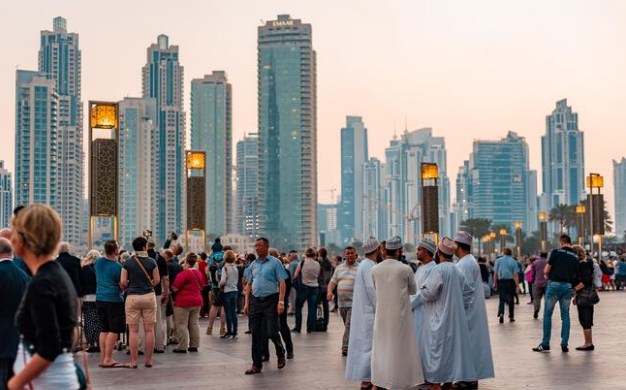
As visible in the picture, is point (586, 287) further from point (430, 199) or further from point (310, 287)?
point (430, 199)

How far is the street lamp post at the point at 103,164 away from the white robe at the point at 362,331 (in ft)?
37.5

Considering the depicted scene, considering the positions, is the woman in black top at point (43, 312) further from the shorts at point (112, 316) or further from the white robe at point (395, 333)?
the shorts at point (112, 316)

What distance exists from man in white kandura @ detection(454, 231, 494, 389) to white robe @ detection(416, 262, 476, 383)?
0.90 feet

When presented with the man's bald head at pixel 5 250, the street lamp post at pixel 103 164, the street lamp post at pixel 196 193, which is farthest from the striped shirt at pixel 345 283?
the street lamp post at pixel 196 193

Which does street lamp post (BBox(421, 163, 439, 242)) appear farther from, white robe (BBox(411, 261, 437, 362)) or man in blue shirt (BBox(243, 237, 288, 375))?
Result: white robe (BBox(411, 261, 437, 362))

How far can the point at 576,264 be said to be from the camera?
1576 centimetres

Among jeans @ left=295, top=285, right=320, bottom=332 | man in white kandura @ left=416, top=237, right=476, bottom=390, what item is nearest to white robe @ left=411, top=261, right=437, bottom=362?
man in white kandura @ left=416, top=237, right=476, bottom=390

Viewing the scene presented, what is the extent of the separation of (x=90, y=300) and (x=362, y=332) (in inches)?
260

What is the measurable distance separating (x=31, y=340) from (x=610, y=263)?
5006 cm

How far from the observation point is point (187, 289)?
681 inches

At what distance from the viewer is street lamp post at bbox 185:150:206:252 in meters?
33.7

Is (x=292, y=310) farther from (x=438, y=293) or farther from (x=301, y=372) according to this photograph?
(x=438, y=293)

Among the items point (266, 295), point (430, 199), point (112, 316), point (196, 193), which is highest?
point (196, 193)

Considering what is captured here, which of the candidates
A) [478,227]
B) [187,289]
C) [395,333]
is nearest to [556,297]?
[395,333]
